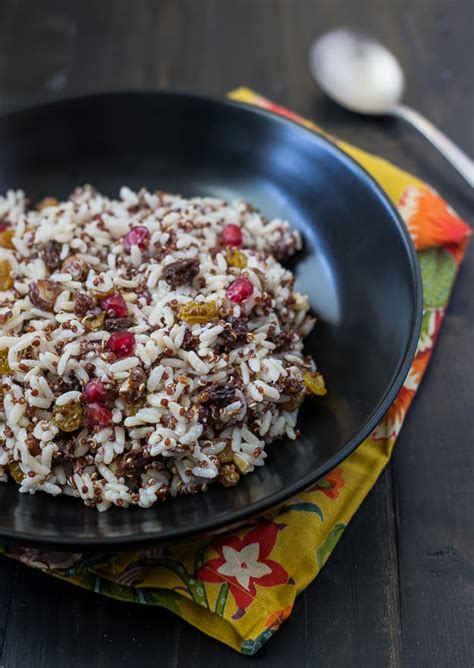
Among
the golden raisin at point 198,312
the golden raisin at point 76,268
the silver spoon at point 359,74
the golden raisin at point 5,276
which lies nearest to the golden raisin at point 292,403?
the golden raisin at point 198,312

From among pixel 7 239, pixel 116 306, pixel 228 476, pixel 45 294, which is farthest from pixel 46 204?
pixel 228 476

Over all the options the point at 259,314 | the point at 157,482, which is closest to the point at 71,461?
the point at 157,482

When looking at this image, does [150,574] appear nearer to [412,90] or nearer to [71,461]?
[71,461]

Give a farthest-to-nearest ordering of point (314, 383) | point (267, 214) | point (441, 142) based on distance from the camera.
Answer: point (441, 142), point (267, 214), point (314, 383)

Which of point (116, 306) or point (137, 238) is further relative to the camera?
point (137, 238)

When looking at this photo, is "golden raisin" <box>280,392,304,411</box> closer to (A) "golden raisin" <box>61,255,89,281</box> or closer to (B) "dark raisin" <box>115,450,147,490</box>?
(B) "dark raisin" <box>115,450,147,490</box>

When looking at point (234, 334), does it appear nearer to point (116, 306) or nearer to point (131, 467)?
point (116, 306)
